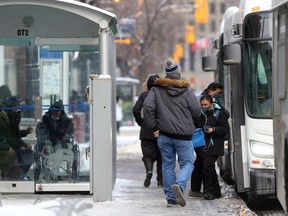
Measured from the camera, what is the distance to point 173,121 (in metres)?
10.8

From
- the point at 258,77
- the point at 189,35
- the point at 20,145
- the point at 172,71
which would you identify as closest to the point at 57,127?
the point at 20,145

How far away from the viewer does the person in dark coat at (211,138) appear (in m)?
12.1

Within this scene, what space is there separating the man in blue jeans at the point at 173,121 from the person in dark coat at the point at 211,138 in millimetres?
1150

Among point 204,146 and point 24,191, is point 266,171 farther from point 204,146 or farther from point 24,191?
point 24,191

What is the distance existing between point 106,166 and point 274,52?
294 cm

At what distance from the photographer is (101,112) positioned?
37.1ft

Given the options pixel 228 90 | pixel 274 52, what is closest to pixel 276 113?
pixel 274 52

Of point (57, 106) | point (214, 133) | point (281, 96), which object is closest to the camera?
point (281, 96)

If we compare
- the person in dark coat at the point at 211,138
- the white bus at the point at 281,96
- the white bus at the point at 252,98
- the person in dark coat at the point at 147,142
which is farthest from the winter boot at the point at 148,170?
the white bus at the point at 281,96

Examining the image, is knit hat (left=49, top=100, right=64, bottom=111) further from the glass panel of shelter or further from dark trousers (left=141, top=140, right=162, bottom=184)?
dark trousers (left=141, top=140, right=162, bottom=184)

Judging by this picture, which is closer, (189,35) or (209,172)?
(209,172)

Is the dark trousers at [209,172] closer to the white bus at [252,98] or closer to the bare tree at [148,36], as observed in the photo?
the white bus at [252,98]

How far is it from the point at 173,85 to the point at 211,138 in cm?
160

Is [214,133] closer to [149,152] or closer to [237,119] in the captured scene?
[237,119]
